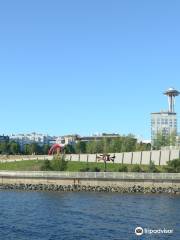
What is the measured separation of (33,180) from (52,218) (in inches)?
1827

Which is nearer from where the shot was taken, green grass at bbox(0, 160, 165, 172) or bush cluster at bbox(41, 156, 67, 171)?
bush cluster at bbox(41, 156, 67, 171)

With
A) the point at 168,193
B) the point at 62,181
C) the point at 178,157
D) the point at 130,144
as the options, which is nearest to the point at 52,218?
the point at 168,193

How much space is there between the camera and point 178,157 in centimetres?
11862

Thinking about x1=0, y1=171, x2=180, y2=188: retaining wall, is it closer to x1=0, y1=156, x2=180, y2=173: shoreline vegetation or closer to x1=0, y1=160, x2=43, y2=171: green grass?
x1=0, y1=156, x2=180, y2=173: shoreline vegetation

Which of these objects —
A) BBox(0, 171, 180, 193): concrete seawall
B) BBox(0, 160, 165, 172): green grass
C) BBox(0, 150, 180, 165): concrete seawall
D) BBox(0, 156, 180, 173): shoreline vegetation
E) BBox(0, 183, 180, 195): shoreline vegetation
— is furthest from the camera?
Answer: BBox(0, 150, 180, 165): concrete seawall

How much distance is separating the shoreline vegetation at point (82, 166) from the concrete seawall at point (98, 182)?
1079 centimetres

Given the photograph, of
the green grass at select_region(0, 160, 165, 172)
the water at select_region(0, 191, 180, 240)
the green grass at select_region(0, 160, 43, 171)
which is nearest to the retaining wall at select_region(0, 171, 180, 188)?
the water at select_region(0, 191, 180, 240)

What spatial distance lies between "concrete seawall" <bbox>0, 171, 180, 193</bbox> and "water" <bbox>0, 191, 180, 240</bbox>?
829cm

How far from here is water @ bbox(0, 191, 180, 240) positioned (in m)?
49.0

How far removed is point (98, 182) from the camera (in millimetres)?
97125

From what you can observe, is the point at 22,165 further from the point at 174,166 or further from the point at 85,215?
the point at 85,215

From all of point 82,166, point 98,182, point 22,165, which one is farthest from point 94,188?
point 22,165

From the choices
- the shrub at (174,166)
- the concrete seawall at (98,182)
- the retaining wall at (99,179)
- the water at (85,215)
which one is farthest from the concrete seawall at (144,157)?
the water at (85,215)

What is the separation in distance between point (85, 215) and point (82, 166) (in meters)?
68.7
